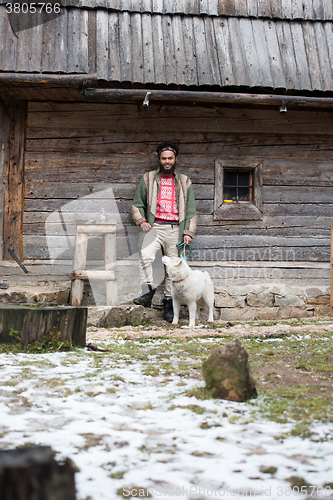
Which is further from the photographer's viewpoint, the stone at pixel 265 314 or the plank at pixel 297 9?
the plank at pixel 297 9

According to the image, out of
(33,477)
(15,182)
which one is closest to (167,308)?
(15,182)

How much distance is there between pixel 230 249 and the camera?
267 inches

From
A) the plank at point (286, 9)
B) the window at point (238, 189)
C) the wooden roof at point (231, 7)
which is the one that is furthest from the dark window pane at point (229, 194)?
the plank at point (286, 9)

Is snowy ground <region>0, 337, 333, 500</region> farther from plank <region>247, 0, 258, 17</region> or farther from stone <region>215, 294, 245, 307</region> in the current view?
plank <region>247, 0, 258, 17</region>

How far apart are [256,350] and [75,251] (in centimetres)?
307

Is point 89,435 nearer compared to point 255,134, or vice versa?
point 89,435

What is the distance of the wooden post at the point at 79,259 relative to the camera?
582 centimetres

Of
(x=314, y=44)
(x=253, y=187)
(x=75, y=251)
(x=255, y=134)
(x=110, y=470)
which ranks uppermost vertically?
(x=314, y=44)

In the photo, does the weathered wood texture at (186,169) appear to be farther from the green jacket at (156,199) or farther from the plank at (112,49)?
the plank at (112,49)

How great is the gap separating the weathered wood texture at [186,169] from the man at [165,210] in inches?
14.3

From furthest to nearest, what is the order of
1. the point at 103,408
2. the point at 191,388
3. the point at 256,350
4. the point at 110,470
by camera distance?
the point at 256,350 < the point at 191,388 < the point at 103,408 < the point at 110,470

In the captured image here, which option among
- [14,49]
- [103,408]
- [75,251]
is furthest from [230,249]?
[103,408]

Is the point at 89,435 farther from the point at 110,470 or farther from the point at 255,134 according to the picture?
the point at 255,134

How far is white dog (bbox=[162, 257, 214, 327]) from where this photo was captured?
5465 millimetres
